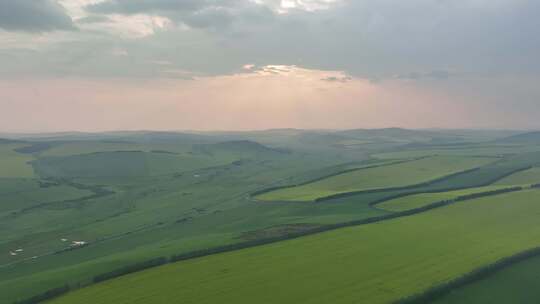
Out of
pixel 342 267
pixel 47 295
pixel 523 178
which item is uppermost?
pixel 523 178

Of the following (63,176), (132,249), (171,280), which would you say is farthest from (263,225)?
(63,176)

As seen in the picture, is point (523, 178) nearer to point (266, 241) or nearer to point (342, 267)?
point (266, 241)

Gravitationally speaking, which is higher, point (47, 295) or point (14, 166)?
point (14, 166)

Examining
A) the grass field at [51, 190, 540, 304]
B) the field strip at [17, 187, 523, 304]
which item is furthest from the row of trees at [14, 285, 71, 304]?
the field strip at [17, 187, 523, 304]

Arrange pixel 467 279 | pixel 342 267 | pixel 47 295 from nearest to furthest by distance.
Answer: pixel 47 295, pixel 467 279, pixel 342 267

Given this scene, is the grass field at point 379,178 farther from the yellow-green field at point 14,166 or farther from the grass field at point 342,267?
the yellow-green field at point 14,166

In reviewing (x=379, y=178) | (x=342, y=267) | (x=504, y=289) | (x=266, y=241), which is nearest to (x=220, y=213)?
(x=266, y=241)
